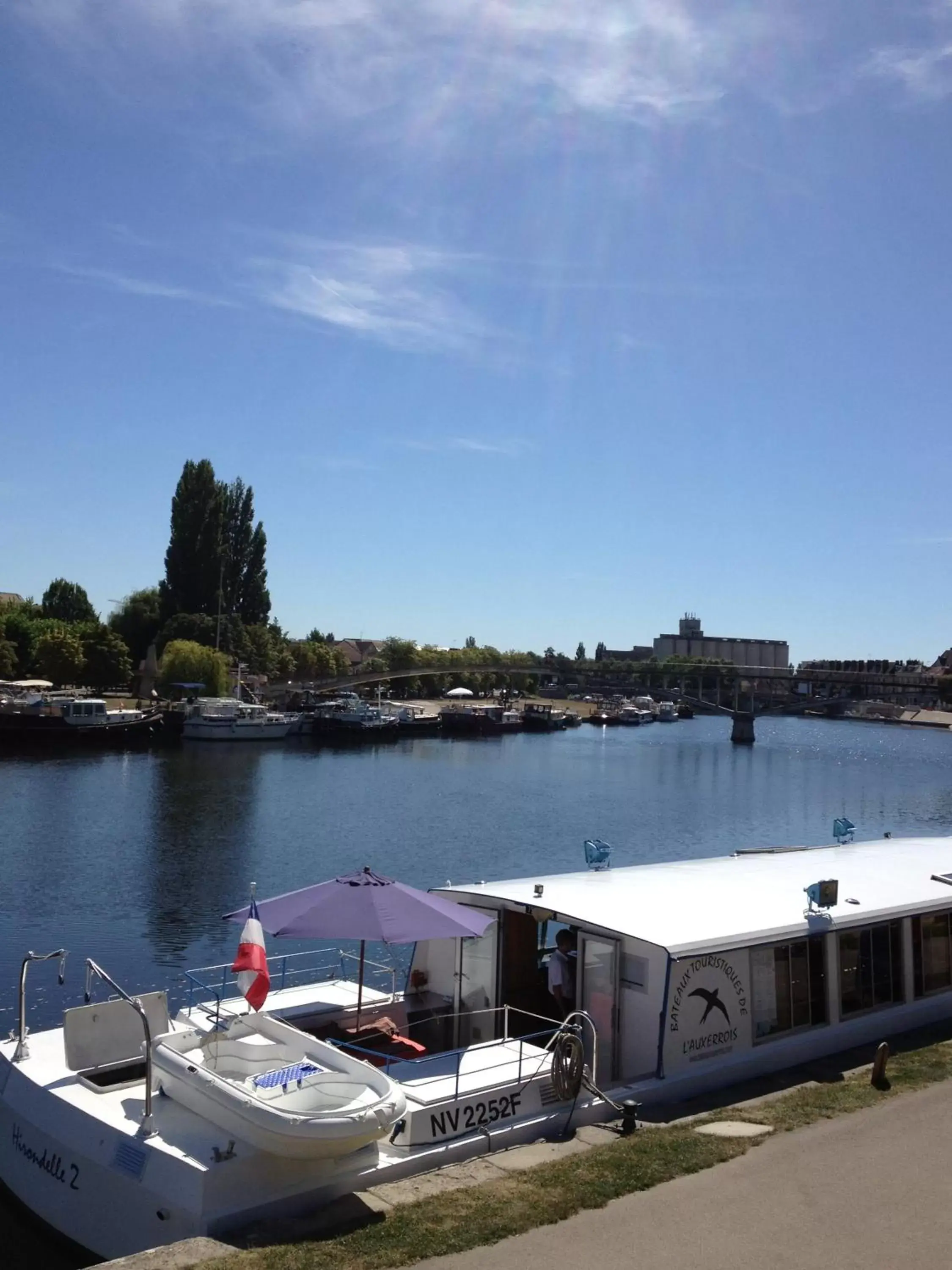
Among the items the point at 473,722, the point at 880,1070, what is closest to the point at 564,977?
the point at 880,1070

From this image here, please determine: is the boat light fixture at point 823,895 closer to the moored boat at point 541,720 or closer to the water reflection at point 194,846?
the water reflection at point 194,846

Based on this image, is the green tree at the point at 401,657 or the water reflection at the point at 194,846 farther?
the green tree at the point at 401,657

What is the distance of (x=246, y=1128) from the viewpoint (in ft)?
29.6

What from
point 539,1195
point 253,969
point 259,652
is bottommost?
point 539,1195

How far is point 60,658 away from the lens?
3782 inches

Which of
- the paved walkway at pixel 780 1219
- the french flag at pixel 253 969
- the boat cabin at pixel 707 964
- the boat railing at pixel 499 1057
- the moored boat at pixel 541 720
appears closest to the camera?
the paved walkway at pixel 780 1219

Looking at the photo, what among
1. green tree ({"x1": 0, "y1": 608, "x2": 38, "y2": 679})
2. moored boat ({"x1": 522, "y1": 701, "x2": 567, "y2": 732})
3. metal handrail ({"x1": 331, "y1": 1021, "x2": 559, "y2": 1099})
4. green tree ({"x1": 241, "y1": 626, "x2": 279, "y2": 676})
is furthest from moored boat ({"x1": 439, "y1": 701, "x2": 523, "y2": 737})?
metal handrail ({"x1": 331, "y1": 1021, "x2": 559, "y2": 1099})

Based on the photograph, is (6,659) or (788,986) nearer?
(788,986)

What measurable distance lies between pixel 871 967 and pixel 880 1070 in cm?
223

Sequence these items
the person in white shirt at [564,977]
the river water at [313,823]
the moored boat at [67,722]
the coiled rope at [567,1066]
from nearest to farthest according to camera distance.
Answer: the coiled rope at [567,1066] < the person in white shirt at [564,977] < the river water at [313,823] < the moored boat at [67,722]

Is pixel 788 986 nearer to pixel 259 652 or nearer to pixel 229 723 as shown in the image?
pixel 229 723

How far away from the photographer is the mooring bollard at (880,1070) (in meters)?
12.3

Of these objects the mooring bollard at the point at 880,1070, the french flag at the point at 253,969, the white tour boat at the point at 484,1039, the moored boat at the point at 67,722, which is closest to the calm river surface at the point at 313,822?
the moored boat at the point at 67,722

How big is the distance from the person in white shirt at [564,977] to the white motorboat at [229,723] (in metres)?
74.5
